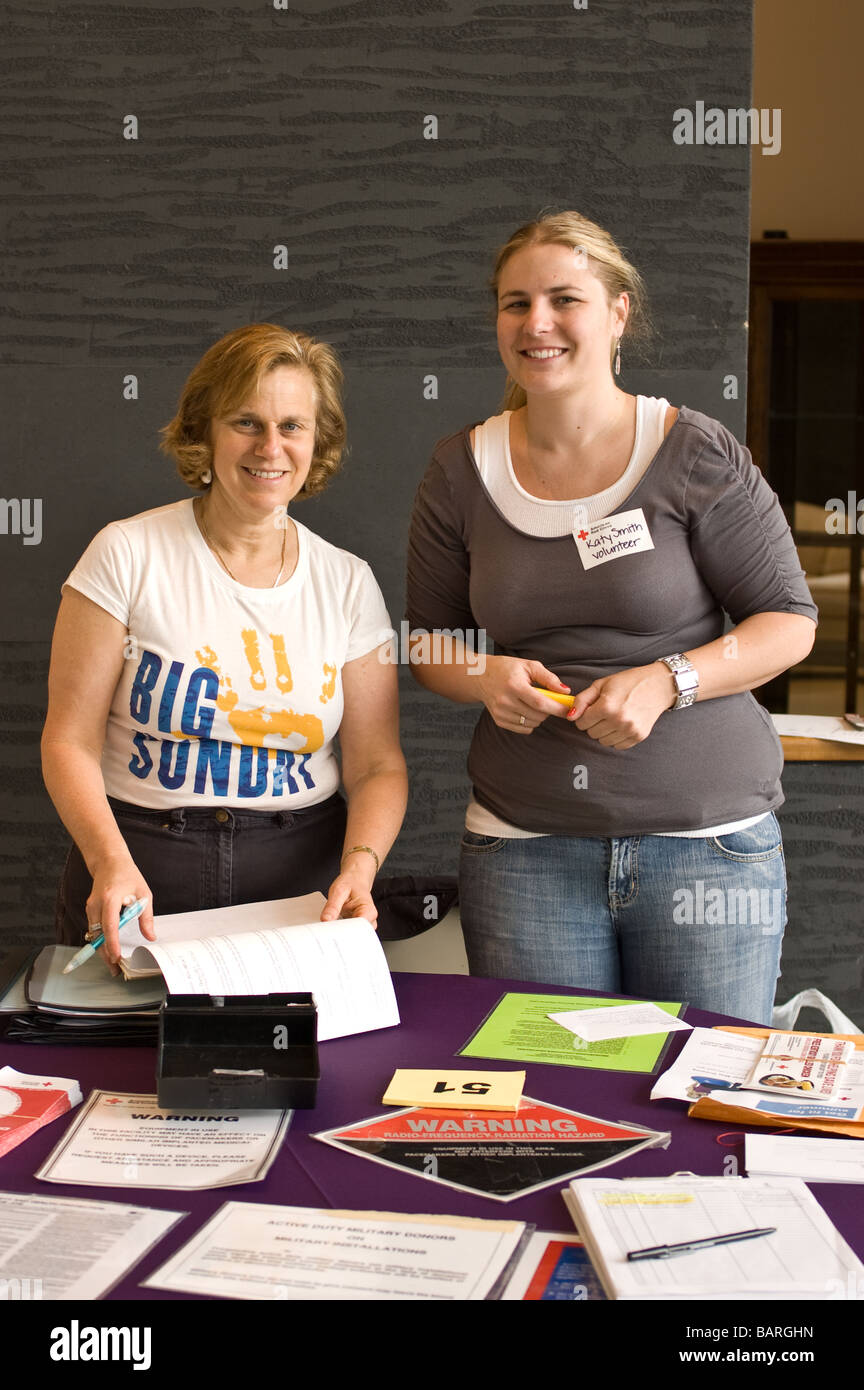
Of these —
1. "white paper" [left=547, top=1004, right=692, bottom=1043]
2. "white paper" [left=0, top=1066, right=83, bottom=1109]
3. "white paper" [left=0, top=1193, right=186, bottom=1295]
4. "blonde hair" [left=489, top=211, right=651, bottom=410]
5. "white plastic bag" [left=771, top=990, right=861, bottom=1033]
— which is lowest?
"white plastic bag" [left=771, top=990, right=861, bottom=1033]

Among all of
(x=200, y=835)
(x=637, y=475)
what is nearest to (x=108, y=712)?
(x=200, y=835)

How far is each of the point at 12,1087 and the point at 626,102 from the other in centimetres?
251

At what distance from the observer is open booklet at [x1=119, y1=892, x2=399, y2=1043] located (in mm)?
1516

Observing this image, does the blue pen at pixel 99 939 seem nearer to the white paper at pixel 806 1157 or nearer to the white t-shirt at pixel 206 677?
the white t-shirt at pixel 206 677

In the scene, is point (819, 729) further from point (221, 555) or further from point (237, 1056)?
point (237, 1056)

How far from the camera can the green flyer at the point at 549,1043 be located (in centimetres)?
148

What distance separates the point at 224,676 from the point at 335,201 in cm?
146

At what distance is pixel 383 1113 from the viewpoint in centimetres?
135

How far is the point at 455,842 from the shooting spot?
309 centimetres

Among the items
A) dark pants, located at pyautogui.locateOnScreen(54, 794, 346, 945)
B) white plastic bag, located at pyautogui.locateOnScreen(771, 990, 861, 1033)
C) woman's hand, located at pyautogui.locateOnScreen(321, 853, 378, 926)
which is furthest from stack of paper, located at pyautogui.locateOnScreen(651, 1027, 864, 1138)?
white plastic bag, located at pyautogui.locateOnScreen(771, 990, 861, 1033)

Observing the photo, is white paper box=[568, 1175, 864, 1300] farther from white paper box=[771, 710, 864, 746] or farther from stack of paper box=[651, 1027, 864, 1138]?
white paper box=[771, 710, 864, 746]

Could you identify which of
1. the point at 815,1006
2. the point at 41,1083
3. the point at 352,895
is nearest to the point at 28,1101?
the point at 41,1083

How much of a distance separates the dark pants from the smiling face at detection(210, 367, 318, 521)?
49cm
